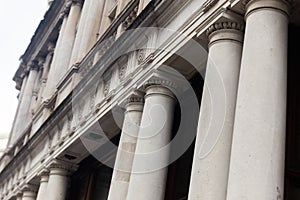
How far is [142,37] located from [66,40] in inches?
381

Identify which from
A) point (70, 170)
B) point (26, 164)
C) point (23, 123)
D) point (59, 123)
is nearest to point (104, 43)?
point (59, 123)

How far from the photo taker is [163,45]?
10.1 meters

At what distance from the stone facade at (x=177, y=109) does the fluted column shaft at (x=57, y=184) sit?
4 cm

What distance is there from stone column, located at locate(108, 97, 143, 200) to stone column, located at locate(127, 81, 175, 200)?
2.08 feet

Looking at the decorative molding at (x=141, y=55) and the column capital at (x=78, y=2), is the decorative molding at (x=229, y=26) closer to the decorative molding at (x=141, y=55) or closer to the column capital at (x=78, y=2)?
the decorative molding at (x=141, y=55)

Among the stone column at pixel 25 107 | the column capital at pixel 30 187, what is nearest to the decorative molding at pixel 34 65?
the stone column at pixel 25 107

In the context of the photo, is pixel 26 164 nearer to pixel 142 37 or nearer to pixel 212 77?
pixel 142 37

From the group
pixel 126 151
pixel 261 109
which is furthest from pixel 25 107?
pixel 261 109

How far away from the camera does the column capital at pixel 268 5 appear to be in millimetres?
7297

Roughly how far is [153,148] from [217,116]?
221 cm

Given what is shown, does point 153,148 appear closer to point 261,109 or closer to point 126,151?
point 126,151

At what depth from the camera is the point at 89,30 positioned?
1734 cm

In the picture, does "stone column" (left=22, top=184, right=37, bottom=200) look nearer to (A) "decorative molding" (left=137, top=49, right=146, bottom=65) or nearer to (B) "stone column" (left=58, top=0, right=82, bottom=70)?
(B) "stone column" (left=58, top=0, right=82, bottom=70)

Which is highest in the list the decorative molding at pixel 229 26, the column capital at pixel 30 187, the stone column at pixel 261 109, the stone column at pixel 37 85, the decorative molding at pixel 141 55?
the stone column at pixel 37 85
